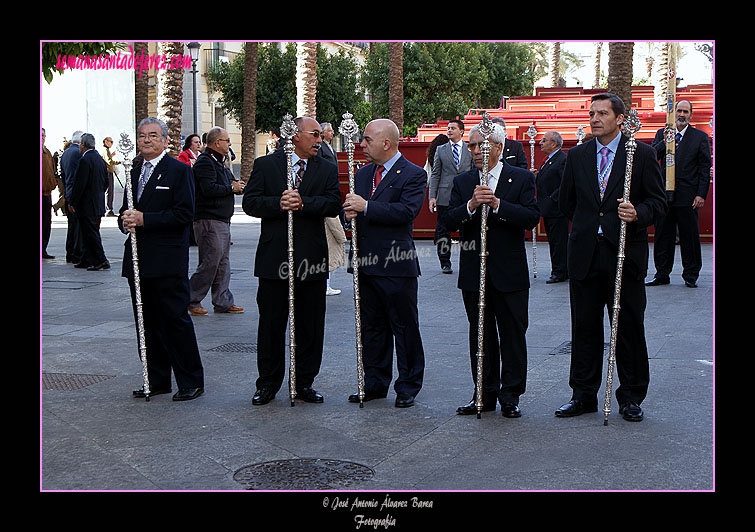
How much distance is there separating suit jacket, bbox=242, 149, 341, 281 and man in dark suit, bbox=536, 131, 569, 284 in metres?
6.37

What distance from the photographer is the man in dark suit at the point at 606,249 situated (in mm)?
6371

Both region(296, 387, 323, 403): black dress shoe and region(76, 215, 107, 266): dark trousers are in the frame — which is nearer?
region(296, 387, 323, 403): black dress shoe

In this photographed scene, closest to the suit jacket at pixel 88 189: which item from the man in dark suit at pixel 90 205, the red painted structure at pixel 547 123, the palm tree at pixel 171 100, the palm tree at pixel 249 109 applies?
the man in dark suit at pixel 90 205

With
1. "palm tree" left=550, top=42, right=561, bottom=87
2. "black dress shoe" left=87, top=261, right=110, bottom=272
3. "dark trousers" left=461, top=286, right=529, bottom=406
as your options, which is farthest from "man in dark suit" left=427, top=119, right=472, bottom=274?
"palm tree" left=550, top=42, right=561, bottom=87

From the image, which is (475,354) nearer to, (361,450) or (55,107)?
(361,450)

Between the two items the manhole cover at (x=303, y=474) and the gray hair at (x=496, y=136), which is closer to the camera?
the manhole cover at (x=303, y=474)

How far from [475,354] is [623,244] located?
120cm

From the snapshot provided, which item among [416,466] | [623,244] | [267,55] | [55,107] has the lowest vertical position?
[416,466]

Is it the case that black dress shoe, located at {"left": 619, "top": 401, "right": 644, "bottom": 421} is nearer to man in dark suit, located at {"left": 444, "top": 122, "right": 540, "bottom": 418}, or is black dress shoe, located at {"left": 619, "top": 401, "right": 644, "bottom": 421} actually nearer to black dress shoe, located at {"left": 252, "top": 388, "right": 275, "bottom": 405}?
man in dark suit, located at {"left": 444, "top": 122, "right": 540, "bottom": 418}

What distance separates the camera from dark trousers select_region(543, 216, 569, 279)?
13.3 meters

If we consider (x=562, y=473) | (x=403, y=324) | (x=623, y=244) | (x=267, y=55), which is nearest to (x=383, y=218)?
(x=403, y=324)

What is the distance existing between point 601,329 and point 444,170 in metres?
7.96

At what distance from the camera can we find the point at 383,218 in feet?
22.3

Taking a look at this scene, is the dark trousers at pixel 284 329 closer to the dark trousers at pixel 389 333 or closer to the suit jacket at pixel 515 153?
the dark trousers at pixel 389 333
